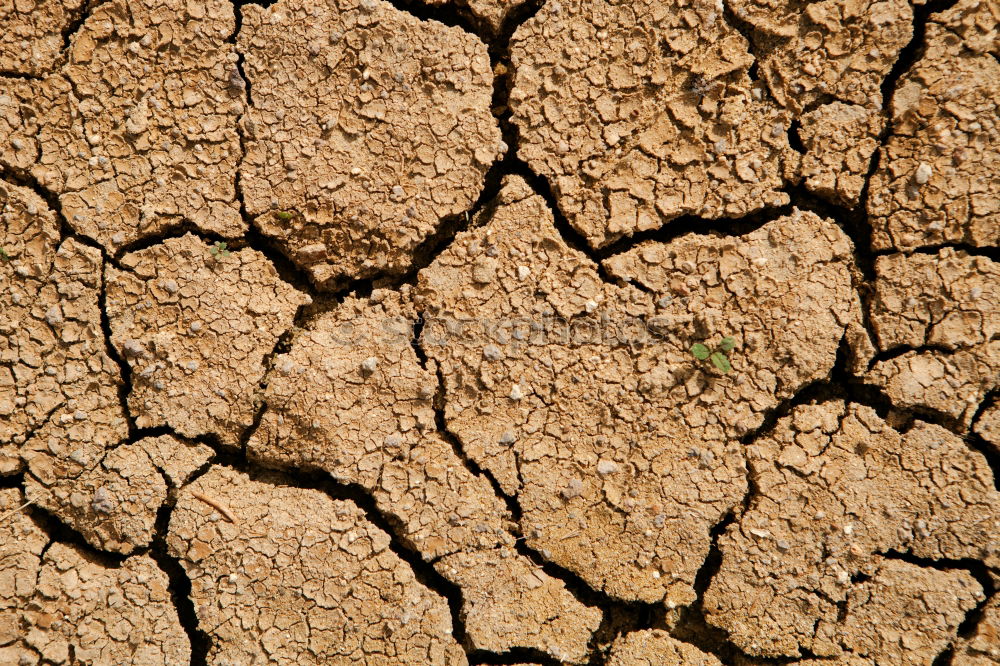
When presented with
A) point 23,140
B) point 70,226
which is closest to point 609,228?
point 70,226

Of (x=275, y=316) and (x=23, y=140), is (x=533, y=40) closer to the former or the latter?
(x=275, y=316)

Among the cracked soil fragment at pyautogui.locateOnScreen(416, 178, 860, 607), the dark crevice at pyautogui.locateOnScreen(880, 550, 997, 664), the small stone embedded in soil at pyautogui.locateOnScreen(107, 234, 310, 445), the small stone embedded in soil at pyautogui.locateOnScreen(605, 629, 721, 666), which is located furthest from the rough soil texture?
the dark crevice at pyautogui.locateOnScreen(880, 550, 997, 664)

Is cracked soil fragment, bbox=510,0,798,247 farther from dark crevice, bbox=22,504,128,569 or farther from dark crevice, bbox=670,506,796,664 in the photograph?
dark crevice, bbox=22,504,128,569

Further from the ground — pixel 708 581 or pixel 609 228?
pixel 609 228

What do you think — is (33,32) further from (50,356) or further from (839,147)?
(839,147)

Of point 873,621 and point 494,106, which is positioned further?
Result: point 494,106

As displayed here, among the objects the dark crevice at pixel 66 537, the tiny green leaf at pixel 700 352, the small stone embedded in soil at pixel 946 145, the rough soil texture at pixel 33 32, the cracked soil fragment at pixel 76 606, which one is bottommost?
the cracked soil fragment at pixel 76 606
